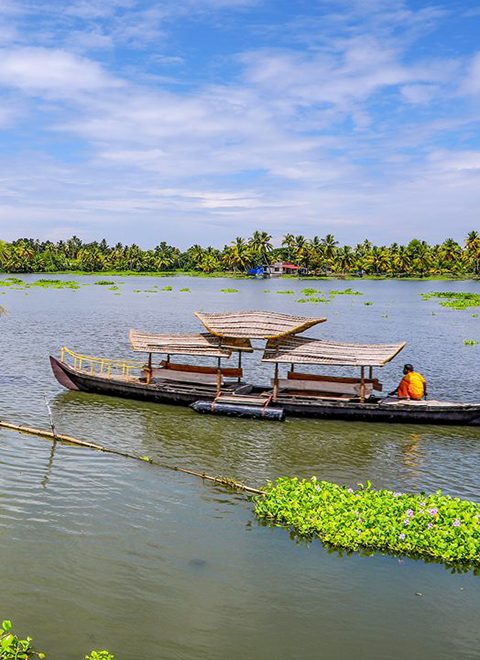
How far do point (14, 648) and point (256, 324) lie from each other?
16.1 m

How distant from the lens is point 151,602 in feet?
35.4

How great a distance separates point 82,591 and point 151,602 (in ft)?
4.18

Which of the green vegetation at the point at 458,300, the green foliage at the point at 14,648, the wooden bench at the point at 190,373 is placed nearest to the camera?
the green foliage at the point at 14,648

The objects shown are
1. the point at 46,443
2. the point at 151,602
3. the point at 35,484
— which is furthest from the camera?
the point at 46,443

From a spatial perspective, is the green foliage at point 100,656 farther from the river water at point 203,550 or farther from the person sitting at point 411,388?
the person sitting at point 411,388

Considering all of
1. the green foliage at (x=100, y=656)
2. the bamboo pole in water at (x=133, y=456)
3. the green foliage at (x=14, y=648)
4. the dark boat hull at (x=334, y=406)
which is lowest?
the green foliage at (x=100, y=656)

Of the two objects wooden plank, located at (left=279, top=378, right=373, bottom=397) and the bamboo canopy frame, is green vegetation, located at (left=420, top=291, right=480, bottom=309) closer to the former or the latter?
wooden plank, located at (left=279, top=378, right=373, bottom=397)

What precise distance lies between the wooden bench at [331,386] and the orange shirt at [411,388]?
922mm

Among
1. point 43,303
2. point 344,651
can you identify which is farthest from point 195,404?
point 43,303

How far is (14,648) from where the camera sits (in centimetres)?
906

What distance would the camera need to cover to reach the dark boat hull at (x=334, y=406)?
22.5 meters

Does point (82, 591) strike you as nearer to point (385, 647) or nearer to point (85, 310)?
point (385, 647)

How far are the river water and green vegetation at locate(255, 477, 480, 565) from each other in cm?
36

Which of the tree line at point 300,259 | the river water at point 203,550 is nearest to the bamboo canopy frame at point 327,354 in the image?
the river water at point 203,550
